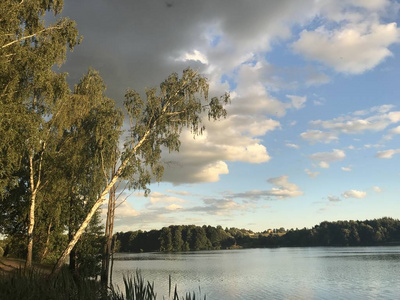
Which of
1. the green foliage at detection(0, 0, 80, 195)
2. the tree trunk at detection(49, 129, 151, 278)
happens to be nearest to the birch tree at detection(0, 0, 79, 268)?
the green foliage at detection(0, 0, 80, 195)

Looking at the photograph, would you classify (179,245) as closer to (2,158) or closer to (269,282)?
(269,282)

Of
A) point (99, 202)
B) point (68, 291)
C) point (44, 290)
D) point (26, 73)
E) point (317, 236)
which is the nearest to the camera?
point (68, 291)

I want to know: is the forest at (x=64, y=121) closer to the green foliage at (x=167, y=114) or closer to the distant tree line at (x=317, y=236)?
the green foliage at (x=167, y=114)

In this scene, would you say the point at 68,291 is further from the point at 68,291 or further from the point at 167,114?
the point at 167,114

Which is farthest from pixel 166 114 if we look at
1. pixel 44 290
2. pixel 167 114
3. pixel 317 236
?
pixel 317 236

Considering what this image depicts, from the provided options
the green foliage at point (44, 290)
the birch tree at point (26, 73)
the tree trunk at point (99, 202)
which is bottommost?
the green foliage at point (44, 290)

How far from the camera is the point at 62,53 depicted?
66.6ft

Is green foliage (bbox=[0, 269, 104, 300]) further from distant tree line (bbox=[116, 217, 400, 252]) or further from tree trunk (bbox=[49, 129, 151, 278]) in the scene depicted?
distant tree line (bbox=[116, 217, 400, 252])

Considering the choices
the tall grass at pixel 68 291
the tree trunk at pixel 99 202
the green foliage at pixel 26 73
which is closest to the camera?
the tall grass at pixel 68 291

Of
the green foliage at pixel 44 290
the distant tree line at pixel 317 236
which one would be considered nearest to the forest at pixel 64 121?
the green foliage at pixel 44 290

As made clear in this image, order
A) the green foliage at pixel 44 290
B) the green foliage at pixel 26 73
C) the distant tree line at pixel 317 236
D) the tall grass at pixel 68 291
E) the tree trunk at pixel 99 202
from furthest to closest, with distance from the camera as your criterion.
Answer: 1. the distant tree line at pixel 317 236
2. the tree trunk at pixel 99 202
3. the green foliage at pixel 26 73
4. the green foliage at pixel 44 290
5. the tall grass at pixel 68 291

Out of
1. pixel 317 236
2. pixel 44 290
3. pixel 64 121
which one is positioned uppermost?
pixel 64 121

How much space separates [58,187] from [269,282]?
25800 millimetres

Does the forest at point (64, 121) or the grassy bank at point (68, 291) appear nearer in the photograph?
the grassy bank at point (68, 291)
